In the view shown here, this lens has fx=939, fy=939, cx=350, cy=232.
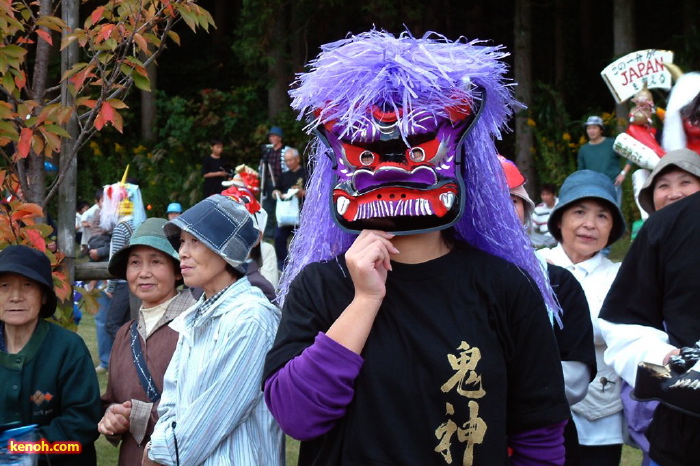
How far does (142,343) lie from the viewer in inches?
158

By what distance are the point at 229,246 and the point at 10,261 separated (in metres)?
0.99

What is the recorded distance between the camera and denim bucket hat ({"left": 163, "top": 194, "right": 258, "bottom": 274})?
3447 millimetres

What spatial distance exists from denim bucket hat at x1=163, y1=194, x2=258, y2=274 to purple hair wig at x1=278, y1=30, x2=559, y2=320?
0.80 metres

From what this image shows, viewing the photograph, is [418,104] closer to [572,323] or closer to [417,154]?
[417,154]

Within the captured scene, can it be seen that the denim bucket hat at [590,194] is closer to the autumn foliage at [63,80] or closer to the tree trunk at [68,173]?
the autumn foliage at [63,80]

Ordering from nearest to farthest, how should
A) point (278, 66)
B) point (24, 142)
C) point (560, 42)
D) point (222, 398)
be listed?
point (222, 398), point (24, 142), point (278, 66), point (560, 42)

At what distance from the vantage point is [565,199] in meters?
4.15

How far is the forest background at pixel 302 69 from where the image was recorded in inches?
707

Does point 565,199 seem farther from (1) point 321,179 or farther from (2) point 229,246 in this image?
(1) point 321,179

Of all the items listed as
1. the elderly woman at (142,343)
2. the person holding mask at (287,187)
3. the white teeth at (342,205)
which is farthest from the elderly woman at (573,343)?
the person holding mask at (287,187)

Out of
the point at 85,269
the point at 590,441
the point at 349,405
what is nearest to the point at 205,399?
the point at 349,405

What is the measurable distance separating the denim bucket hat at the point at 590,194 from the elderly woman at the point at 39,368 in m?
2.17

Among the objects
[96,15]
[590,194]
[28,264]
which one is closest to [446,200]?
[590,194]

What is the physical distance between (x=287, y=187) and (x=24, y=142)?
30.5 feet
